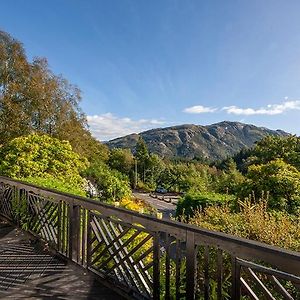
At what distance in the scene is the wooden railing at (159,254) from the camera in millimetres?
1835

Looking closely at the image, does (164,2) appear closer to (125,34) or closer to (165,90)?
(125,34)

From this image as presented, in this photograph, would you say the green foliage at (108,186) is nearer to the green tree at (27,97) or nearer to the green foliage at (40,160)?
the green foliage at (40,160)

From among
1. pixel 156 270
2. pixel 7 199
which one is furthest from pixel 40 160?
pixel 156 270

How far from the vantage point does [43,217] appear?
4.48 metres

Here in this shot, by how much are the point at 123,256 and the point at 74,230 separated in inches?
32.2

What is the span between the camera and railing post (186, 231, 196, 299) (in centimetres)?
217

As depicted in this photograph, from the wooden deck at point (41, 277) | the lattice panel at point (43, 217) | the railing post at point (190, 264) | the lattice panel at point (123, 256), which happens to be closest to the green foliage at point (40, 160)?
the lattice panel at point (43, 217)

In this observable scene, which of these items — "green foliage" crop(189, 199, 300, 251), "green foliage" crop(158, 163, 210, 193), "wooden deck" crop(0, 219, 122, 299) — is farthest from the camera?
"green foliage" crop(158, 163, 210, 193)

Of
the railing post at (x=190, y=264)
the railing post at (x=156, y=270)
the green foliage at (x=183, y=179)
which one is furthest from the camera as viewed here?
the green foliage at (x=183, y=179)

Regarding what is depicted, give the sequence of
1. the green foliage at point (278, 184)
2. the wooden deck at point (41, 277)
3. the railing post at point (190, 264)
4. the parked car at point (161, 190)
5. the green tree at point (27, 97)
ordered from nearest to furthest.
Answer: the railing post at point (190, 264) < the wooden deck at point (41, 277) < the green foliage at point (278, 184) < the green tree at point (27, 97) < the parked car at point (161, 190)

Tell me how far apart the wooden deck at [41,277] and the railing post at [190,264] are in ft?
3.00

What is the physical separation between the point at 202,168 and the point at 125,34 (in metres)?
44.9

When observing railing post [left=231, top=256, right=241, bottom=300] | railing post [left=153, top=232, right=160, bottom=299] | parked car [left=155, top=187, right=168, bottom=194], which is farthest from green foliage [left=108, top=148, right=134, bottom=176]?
railing post [left=231, top=256, right=241, bottom=300]

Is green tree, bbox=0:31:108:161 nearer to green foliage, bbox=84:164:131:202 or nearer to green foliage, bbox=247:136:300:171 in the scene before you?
green foliage, bbox=84:164:131:202
